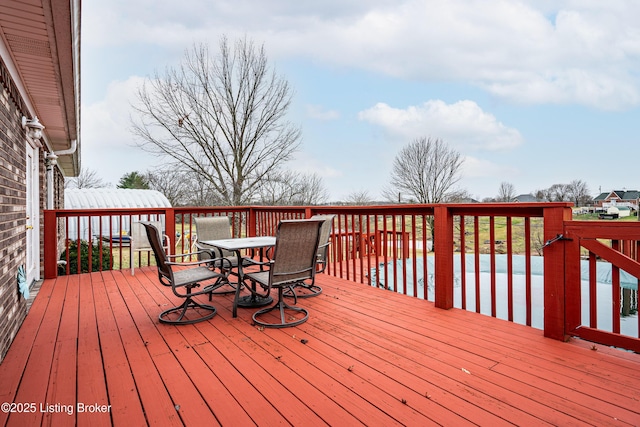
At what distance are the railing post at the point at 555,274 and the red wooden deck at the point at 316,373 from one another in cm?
13

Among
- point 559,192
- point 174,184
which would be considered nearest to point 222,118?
point 174,184

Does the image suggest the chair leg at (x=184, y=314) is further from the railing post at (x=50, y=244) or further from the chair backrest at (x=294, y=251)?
the railing post at (x=50, y=244)

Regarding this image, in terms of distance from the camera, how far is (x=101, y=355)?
100 inches

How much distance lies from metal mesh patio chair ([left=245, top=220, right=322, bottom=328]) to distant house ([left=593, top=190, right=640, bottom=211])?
1352 centimetres

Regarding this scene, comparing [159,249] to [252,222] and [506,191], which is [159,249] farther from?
[506,191]

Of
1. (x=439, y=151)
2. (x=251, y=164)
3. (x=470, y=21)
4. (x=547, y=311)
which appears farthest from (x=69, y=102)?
(x=439, y=151)

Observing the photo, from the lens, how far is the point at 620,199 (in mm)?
13820

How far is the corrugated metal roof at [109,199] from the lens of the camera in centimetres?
1397

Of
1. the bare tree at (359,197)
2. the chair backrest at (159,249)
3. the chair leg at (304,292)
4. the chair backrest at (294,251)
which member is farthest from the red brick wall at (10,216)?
the bare tree at (359,197)

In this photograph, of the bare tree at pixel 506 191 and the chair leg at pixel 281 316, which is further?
the bare tree at pixel 506 191

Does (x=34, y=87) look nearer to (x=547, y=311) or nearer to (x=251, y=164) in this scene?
(x=547, y=311)

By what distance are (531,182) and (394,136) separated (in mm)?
7410

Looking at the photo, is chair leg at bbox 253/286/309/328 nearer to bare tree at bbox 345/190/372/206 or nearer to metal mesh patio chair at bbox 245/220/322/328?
metal mesh patio chair at bbox 245/220/322/328

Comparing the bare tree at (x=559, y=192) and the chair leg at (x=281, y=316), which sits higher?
the bare tree at (x=559, y=192)
